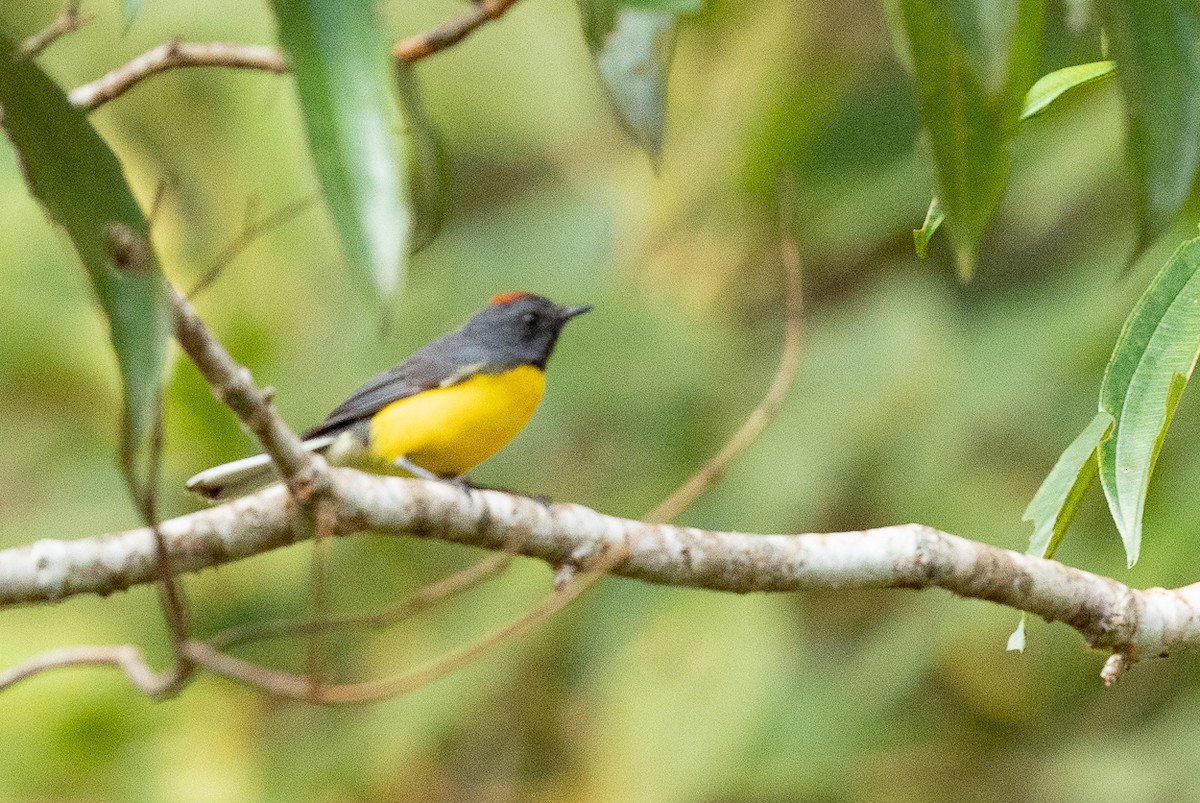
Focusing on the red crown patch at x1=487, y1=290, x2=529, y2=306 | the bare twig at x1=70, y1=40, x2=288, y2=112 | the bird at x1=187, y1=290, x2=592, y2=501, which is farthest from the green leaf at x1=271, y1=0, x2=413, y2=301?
the red crown patch at x1=487, y1=290, x2=529, y2=306

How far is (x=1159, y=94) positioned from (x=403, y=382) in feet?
9.28

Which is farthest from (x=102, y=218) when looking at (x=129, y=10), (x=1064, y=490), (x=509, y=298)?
(x=509, y=298)

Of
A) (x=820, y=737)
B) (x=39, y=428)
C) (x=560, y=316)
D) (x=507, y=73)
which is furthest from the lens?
(x=507, y=73)

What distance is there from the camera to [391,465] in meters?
3.82

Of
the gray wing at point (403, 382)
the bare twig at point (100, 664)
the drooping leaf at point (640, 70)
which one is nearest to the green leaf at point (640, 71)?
the drooping leaf at point (640, 70)

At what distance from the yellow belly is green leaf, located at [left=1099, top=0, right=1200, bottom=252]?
259cm

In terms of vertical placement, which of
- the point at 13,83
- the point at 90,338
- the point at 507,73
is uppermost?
the point at 13,83

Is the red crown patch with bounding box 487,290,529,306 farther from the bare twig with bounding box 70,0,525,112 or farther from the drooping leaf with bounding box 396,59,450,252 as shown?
the drooping leaf with bounding box 396,59,450,252

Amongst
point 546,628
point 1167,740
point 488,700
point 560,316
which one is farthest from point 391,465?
point 1167,740

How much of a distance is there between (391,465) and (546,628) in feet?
6.68

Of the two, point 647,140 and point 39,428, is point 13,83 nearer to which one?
point 647,140

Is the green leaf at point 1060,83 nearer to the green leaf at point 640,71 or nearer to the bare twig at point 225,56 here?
the green leaf at point 640,71

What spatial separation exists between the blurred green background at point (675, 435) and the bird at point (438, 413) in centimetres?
115

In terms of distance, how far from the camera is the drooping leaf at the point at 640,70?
6.10ft
